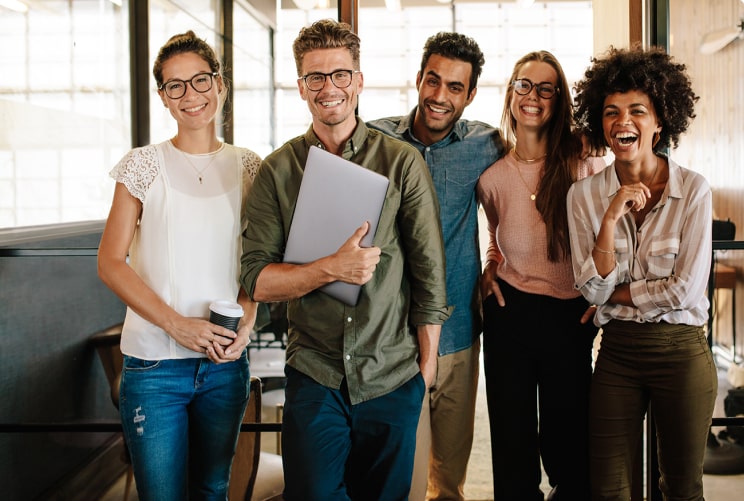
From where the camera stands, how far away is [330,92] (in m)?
1.57

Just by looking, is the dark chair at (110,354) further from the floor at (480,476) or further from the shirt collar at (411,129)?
the shirt collar at (411,129)

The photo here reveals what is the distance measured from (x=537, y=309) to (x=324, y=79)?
0.92 meters

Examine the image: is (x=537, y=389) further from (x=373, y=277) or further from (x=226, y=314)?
(x=226, y=314)

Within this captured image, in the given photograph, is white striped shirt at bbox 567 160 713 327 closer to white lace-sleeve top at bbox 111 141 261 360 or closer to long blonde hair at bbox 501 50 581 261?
long blonde hair at bbox 501 50 581 261

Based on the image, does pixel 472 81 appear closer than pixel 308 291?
No

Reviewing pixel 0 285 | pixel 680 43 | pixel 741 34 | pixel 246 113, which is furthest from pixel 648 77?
pixel 0 285

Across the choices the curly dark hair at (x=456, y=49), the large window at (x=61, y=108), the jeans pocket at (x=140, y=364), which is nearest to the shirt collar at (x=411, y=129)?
the curly dark hair at (x=456, y=49)

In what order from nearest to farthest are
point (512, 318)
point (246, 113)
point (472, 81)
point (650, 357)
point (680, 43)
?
point (650, 357), point (512, 318), point (472, 81), point (680, 43), point (246, 113)

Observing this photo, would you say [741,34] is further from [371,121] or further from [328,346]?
[328,346]

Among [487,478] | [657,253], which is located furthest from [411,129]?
[487,478]

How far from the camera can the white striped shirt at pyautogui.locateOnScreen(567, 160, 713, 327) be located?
1.68m

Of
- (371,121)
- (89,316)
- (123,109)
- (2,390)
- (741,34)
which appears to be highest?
(741,34)

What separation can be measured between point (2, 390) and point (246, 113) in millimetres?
1486

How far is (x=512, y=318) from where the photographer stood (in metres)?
1.94
